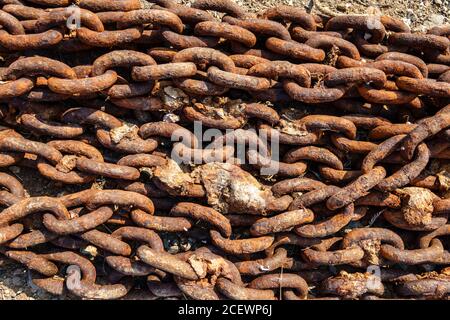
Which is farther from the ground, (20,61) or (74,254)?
(20,61)

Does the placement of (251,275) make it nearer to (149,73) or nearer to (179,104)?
(179,104)

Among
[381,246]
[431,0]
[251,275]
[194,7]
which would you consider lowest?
[251,275]

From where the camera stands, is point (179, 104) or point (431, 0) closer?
point (179, 104)

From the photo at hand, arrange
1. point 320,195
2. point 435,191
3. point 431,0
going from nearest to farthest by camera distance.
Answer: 1. point 320,195
2. point 435,191
3. point 431,0

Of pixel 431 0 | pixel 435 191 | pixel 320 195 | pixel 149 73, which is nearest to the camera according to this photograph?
pixel 149 73

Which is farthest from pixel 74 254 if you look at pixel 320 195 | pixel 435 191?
pixel 435 191

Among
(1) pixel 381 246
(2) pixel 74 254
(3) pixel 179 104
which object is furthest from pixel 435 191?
(2) pixel 74 254
